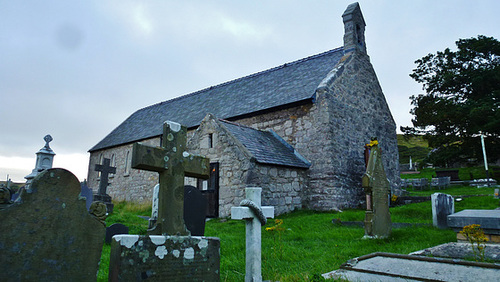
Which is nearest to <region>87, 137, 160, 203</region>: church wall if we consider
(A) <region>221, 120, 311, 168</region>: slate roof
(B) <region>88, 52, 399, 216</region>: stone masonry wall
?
(B) <region>88, 52, 399, 216</region>: stone masonry wall

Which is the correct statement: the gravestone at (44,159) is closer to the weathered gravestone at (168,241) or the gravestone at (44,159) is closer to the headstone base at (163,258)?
the weathered gravestone at (168,241)

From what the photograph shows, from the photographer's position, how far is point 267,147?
1190cm

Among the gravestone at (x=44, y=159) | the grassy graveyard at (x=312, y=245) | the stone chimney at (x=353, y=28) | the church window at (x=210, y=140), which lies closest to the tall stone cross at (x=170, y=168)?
the grassy graveyard at (x=312, y=245)

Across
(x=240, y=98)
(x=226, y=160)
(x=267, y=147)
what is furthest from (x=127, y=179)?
(x=267, y=147)

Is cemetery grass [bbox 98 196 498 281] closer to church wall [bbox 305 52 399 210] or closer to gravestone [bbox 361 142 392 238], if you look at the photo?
gravestone [bbox 361 142 392 238]

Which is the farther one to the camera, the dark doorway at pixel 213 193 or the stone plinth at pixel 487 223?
the dark doorway at pixel 213 193

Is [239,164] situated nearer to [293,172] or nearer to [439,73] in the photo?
[293,172]

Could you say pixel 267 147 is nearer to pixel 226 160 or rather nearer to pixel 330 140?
pixel 226 160

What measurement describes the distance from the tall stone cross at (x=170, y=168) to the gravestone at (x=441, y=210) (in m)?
6.38

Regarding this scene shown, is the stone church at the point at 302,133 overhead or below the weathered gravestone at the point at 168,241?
overhead

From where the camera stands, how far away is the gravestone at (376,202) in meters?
6.58

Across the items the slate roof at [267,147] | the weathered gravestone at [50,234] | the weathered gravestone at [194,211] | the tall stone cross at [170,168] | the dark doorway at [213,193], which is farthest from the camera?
the dark doorway at [213,193]

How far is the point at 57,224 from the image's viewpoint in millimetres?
2896

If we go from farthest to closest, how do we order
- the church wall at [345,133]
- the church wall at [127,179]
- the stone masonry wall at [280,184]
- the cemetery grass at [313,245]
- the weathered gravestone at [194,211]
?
the church wall at [127,179]
the church wall at [345,133]
the stone masonry wall at [280,184]
the weathered gravestone at [194,211]
the cemetery grass at [313,245]
